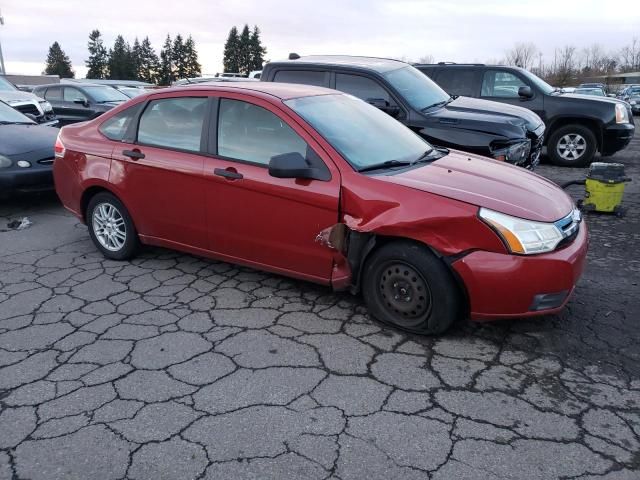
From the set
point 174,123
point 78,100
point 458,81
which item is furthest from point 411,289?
point 78,100

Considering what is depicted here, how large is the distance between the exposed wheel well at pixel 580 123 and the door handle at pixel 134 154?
796 centimetres

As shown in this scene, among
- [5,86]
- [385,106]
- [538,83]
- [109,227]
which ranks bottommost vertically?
[109,227]

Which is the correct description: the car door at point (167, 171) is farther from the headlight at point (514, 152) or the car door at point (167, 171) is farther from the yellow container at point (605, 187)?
the yellow container at point (605, 187)

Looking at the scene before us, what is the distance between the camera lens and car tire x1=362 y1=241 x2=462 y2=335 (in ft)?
11.3

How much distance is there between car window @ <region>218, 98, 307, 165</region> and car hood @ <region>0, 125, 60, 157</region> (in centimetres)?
386

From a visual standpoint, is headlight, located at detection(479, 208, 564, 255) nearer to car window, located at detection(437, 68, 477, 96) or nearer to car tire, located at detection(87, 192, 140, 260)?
car tire, located at detection(87, 192, 140, 260)

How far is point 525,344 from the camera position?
3.59 meters

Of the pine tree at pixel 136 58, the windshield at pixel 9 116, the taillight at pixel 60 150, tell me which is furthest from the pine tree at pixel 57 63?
the taillight at pixel 60 150

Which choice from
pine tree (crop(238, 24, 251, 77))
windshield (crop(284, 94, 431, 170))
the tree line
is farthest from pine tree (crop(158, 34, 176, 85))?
windshield (crop(284, 94, 431, 170))

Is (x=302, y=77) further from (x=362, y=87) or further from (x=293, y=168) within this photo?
(x=293, y=168)

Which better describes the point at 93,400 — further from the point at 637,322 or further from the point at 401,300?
the point at 637,322

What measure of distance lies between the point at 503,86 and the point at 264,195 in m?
7.66

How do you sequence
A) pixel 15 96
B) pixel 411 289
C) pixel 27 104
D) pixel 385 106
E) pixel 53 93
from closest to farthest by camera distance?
pixel 411 289, pixel 385 106, pixel 27 104, pixel 15 96, pixel 53 93

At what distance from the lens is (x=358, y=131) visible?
4250 millimetres
